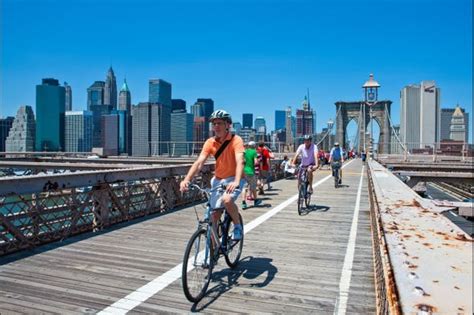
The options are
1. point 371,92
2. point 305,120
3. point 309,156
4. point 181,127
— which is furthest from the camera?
point 305,120

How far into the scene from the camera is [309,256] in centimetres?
583

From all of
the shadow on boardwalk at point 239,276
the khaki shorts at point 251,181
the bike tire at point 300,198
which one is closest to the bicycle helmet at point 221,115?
the shadow on boardwalk at point 239,276

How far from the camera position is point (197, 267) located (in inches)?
163

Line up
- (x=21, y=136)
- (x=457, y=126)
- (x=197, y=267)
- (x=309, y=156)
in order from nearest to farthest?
(x=197, y=267) < (x=309, y=156) < (x=21, y=136) < (x=457, y=126)

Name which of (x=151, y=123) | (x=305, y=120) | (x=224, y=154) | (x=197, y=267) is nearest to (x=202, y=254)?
(x=197, y=267)

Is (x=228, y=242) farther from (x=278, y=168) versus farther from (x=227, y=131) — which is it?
(x=278, y=168)

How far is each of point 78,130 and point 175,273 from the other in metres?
97.8

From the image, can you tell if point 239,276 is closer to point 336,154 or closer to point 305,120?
point 336,154

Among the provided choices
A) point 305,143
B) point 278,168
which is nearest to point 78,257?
point 305,143

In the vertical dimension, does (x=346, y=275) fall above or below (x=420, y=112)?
below

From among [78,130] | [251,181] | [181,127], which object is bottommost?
[251,181]

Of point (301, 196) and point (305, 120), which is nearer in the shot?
point (301, 196)

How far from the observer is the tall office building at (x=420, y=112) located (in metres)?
79.4

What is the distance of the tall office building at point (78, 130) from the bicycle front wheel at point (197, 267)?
90141 millimetres
